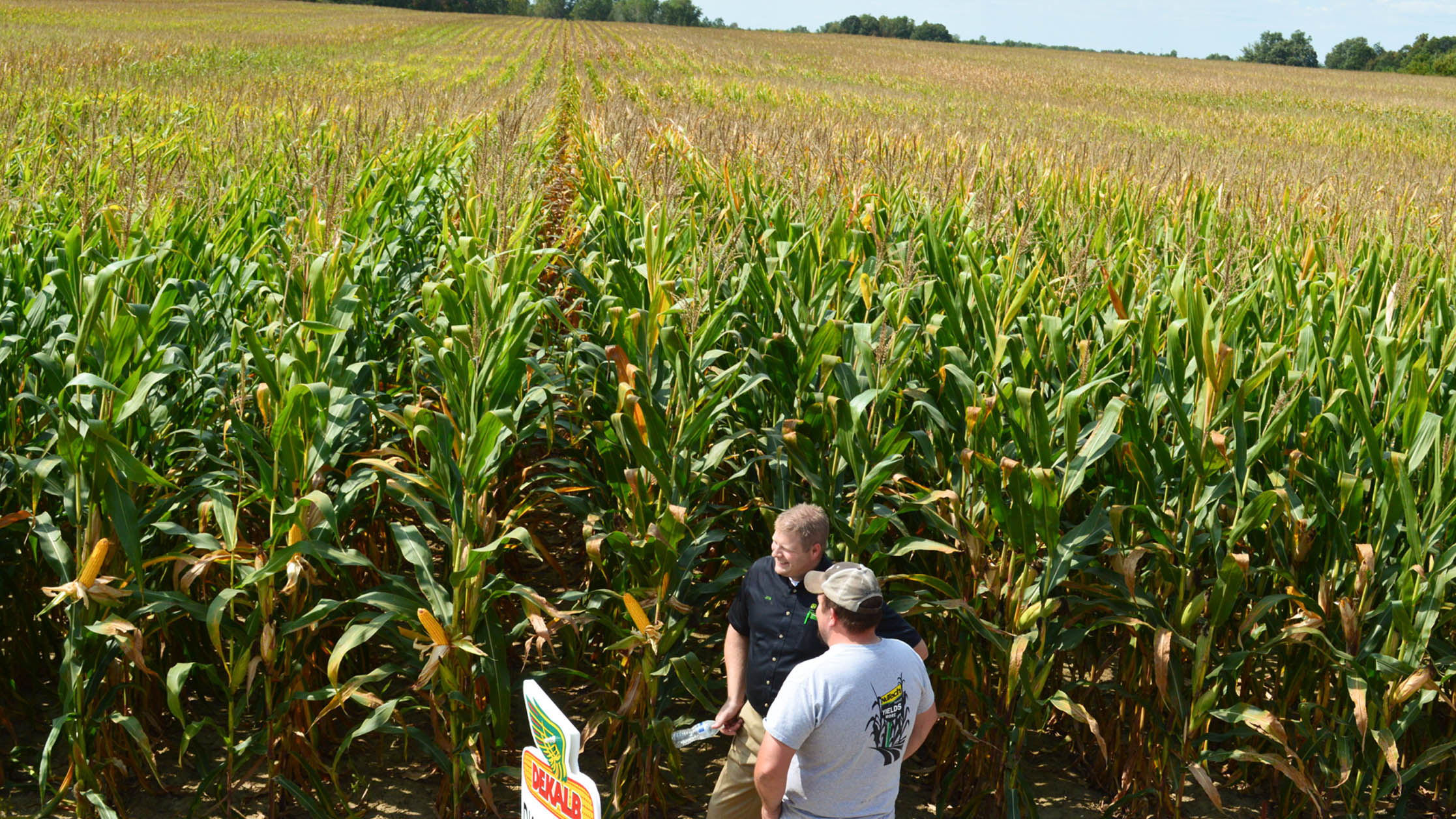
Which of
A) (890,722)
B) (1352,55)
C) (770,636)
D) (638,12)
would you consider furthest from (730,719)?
(638,12)

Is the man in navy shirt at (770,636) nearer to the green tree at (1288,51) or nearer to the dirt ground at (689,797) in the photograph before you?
the dirt ground at (689,797)

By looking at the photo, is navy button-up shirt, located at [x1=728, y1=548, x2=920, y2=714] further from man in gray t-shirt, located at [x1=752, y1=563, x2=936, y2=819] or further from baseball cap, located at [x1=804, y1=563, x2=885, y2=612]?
baseball cap, located at [x1=804, y1=563, x2=885, y2=612]

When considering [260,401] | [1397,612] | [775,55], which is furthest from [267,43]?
[1397,612]

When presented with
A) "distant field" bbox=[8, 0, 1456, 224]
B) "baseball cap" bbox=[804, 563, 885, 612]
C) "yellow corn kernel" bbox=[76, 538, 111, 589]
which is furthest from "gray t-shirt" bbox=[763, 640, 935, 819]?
"distant field" bbox=[8, 0, 1456, 224]

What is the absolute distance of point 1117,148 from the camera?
10.2 m

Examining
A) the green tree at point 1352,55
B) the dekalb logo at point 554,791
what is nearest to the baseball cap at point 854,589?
the dekalb logo at point 554,791

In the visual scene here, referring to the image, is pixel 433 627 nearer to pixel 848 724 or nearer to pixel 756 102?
pixel 848 724

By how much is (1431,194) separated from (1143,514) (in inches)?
255

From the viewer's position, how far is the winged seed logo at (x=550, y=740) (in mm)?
1912

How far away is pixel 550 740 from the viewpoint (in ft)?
6.45

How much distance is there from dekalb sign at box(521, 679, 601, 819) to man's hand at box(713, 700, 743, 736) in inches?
28.3

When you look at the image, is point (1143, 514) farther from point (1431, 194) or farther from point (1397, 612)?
point (1431, 194)

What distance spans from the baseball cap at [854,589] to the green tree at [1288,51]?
106 m

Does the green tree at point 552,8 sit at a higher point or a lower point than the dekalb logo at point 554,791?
higher
